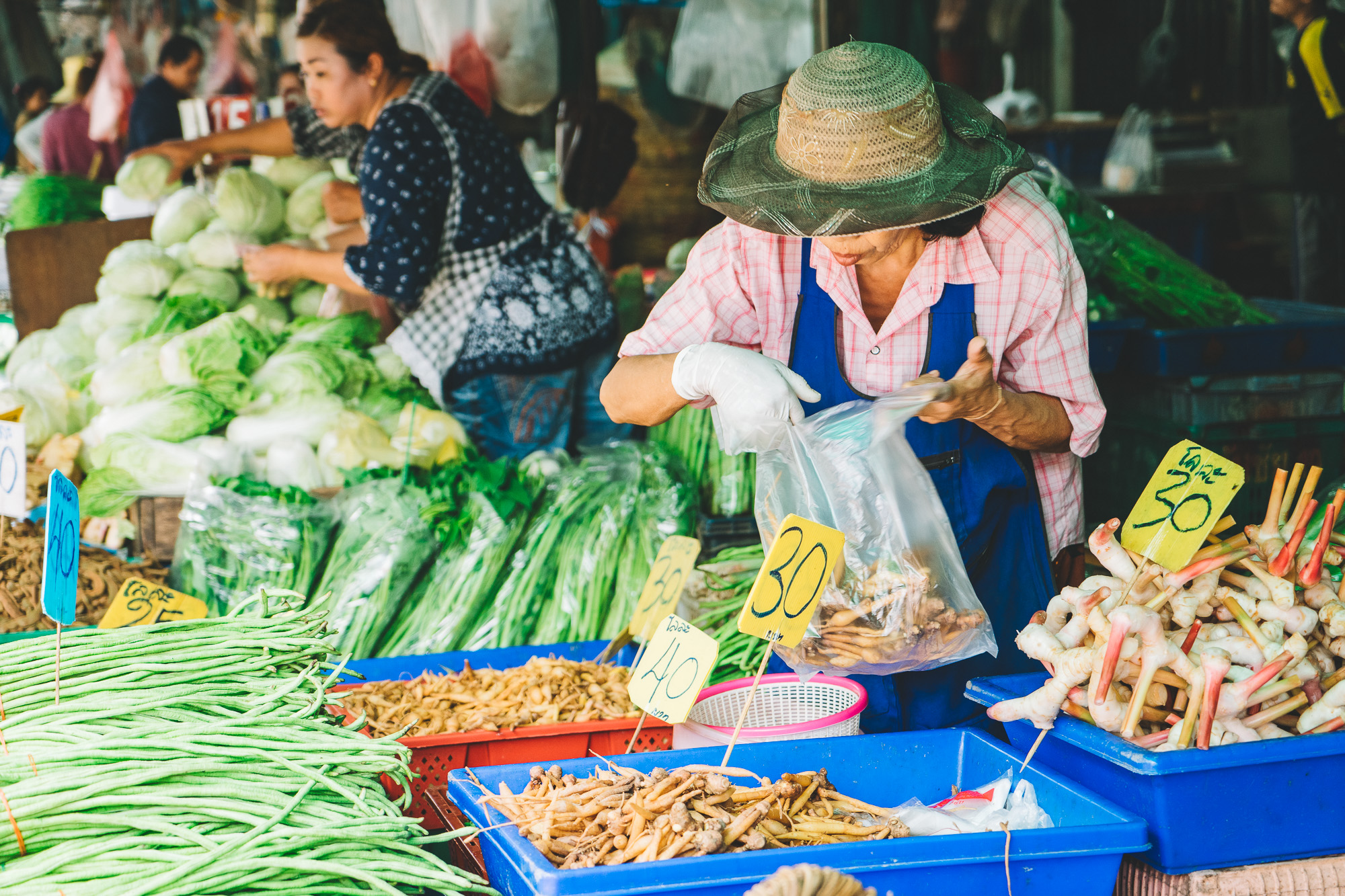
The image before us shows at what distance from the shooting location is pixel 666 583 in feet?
7.89

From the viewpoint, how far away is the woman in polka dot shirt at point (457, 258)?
3.77 m

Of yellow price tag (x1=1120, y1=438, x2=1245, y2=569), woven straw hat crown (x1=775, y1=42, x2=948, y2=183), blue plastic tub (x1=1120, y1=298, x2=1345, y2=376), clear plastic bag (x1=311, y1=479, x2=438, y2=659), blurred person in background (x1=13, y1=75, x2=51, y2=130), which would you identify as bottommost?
clear plastic bag (x1=311, y1=479, x2=438, y2=659)

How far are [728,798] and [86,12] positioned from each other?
26.4ft

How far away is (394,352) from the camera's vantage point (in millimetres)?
4191

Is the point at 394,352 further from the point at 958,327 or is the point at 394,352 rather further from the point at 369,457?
the point at 958,327

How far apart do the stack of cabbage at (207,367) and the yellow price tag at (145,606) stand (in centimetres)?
111

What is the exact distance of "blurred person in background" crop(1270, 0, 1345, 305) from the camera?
5734 mm

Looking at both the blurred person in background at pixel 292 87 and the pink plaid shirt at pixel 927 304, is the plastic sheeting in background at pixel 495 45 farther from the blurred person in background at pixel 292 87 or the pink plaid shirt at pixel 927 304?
the pink plaid shirt at pixel 927 304

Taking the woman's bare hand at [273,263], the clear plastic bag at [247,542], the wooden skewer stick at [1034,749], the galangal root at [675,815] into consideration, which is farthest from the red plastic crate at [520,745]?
the woman's bare hand at [273,263]

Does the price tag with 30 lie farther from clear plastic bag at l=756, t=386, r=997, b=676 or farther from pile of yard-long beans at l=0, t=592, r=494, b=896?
clear plastic bag at l=756, t=386, r=997, b=676

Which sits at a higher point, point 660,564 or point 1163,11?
point 1163,11

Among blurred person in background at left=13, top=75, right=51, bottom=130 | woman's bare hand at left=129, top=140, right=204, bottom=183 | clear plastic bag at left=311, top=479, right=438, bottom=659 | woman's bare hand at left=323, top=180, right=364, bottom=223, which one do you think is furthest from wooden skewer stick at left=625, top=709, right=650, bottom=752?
blurred person in background at left=13, top=75, right=51, bottom=130

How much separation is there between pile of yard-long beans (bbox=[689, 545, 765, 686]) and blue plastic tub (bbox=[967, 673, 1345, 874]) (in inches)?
39.5

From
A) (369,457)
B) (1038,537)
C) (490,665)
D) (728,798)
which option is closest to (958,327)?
(1038,537)
